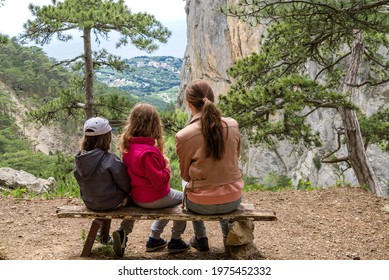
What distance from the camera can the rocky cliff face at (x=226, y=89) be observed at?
16.6 meters

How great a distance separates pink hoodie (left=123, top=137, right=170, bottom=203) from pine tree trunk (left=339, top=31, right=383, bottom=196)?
5.41m

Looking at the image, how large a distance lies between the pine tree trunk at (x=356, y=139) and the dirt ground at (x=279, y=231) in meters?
1.86

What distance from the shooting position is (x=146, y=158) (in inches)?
125

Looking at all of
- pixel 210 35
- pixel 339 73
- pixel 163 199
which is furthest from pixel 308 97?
pixel 210 35

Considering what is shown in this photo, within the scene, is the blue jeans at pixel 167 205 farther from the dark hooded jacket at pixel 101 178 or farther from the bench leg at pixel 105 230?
the bench leg at pixel 105 230

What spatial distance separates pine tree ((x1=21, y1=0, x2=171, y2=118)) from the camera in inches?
341

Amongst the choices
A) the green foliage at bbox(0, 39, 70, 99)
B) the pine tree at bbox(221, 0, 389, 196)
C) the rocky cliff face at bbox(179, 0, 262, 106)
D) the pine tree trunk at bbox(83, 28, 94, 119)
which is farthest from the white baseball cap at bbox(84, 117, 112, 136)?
the green foliage at bbox(0, 39, 70, 99)

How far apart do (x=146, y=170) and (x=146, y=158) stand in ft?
0.30

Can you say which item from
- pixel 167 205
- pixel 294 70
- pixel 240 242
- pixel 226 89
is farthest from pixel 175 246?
pixel 226 89

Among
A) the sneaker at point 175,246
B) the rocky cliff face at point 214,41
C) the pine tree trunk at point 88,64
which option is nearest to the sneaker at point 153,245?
the sneaker at point 175,246

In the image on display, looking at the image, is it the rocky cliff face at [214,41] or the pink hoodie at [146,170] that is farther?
the rocky cliff face at [214,41]

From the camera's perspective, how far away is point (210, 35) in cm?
3306

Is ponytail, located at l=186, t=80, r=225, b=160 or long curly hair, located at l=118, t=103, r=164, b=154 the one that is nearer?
ponytail, located at l=186, t=80, r=225, b=160

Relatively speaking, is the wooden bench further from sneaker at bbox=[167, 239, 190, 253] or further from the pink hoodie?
sneaker at bbox=[167, 239, 190, 253]
